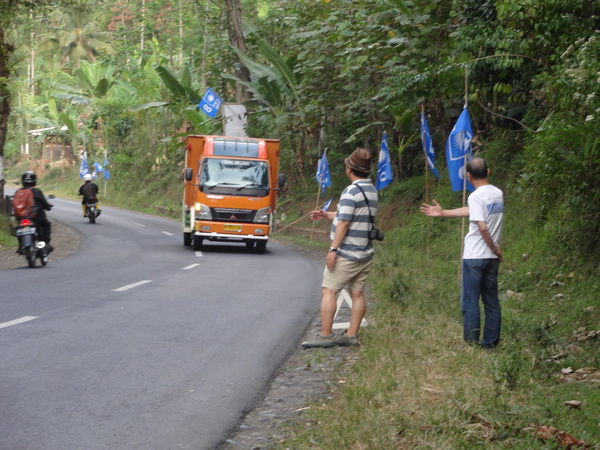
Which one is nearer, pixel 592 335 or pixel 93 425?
pixel 93 425

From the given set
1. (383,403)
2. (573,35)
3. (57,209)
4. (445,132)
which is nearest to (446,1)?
(445,132)

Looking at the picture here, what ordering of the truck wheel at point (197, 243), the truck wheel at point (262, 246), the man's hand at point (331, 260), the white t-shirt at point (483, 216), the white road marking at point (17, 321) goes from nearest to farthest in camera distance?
the white t-shirt at point (483, 216) → the man's hand at point (331, 260) → the white road marking at point (17, 321) → the truck wheel at point (197, 243) → the truck wheel at point (262, 246)

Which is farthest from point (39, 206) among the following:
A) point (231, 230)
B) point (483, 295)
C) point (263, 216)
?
point (483, 295)

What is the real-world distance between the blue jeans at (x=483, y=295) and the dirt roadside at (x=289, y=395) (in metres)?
1.17

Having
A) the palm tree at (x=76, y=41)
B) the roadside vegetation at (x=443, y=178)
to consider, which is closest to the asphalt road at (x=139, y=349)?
the roadside vegetation at (x=443, y=178)

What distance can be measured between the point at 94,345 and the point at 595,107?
5.07 metres

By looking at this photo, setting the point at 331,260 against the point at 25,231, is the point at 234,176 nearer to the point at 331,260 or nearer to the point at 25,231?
the point at 25,231

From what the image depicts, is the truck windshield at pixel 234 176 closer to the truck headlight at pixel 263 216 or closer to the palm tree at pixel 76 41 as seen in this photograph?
the truck headlight at pixel 263 216

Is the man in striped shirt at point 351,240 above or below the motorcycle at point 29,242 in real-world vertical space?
above

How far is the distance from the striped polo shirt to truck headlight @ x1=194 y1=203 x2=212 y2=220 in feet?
48.9

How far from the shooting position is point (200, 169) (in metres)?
24.3

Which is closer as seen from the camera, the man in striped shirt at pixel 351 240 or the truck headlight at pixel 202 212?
the man in striped shirt at pixel 351 240

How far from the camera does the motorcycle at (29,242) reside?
57.6ft

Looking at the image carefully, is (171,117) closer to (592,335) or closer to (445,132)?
(445,132)
